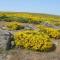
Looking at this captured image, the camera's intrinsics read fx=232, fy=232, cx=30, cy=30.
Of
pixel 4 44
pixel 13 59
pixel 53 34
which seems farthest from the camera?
pixel 53 34

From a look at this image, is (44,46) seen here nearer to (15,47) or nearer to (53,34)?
(15,47)

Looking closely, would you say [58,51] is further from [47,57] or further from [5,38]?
[5,38]

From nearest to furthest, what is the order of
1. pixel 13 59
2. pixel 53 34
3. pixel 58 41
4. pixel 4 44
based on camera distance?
pixel 13 59, pixel 4 44, pixel 58 41, pixel 53 34

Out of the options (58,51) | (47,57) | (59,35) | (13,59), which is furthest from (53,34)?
(13,59)

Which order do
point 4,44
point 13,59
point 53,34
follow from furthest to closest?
point 53,34
point 4,44
point 13,59

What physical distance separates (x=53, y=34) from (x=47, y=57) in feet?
23.8

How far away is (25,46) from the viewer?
1894 cm

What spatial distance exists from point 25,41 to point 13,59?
3318 mm

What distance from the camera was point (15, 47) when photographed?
19.1 metres

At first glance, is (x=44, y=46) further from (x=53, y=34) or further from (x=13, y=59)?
(x=53, y=34)

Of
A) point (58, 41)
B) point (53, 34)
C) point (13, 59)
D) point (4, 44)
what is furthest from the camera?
point (53, 34)

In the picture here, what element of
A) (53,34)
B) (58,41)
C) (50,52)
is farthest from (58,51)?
(53,34)

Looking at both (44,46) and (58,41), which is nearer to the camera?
(44,46)

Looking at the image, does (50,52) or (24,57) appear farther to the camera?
(50,52)
